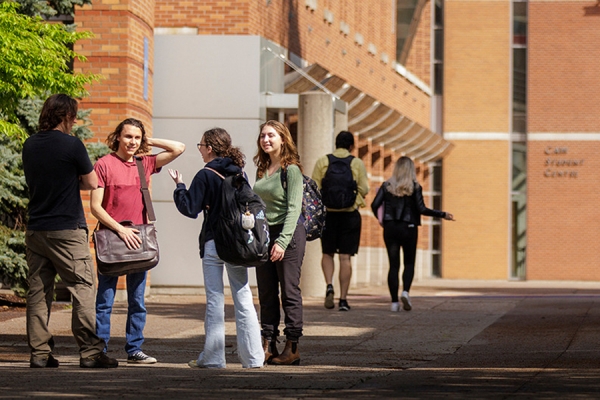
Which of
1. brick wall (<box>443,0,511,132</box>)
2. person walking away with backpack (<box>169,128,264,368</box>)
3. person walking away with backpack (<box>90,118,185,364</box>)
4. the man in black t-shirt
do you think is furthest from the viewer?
brick wall (<box>443,0,511,132</box>)

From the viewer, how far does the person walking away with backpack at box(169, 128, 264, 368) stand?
8.83 m

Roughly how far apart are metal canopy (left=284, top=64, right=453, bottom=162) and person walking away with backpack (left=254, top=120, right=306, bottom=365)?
11.1 metres

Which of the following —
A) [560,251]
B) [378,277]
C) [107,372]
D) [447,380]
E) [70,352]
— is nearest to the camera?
[447,380]

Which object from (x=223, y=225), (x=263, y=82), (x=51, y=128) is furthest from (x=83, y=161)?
(x=263, y=82)

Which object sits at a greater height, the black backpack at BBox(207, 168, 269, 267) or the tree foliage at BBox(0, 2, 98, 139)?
the tree foliage at BBox(0, 2, 98, 139)

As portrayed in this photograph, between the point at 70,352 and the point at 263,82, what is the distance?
955cm

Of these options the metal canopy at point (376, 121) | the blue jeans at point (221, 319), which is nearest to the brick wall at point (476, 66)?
the metal canopy at point (376, 121)

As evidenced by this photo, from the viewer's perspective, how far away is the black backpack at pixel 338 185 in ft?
49.0

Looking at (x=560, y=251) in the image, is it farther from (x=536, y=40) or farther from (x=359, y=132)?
(x=359, y=132)

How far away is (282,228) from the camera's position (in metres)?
9.24

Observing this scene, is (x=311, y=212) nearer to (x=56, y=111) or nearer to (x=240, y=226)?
(x=240, y=226)

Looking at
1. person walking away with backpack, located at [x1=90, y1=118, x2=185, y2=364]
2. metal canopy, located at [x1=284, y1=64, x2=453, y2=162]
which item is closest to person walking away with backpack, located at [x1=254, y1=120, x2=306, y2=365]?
person walking away with backpack, located at [x1=90, y1=118, x2=185, y2=364]

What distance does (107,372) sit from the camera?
8477mm

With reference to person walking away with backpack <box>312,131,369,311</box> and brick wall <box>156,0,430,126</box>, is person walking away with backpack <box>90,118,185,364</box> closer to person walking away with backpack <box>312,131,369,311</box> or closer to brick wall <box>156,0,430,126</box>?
person walking away with backpack <box>312,131,369,311</box>
